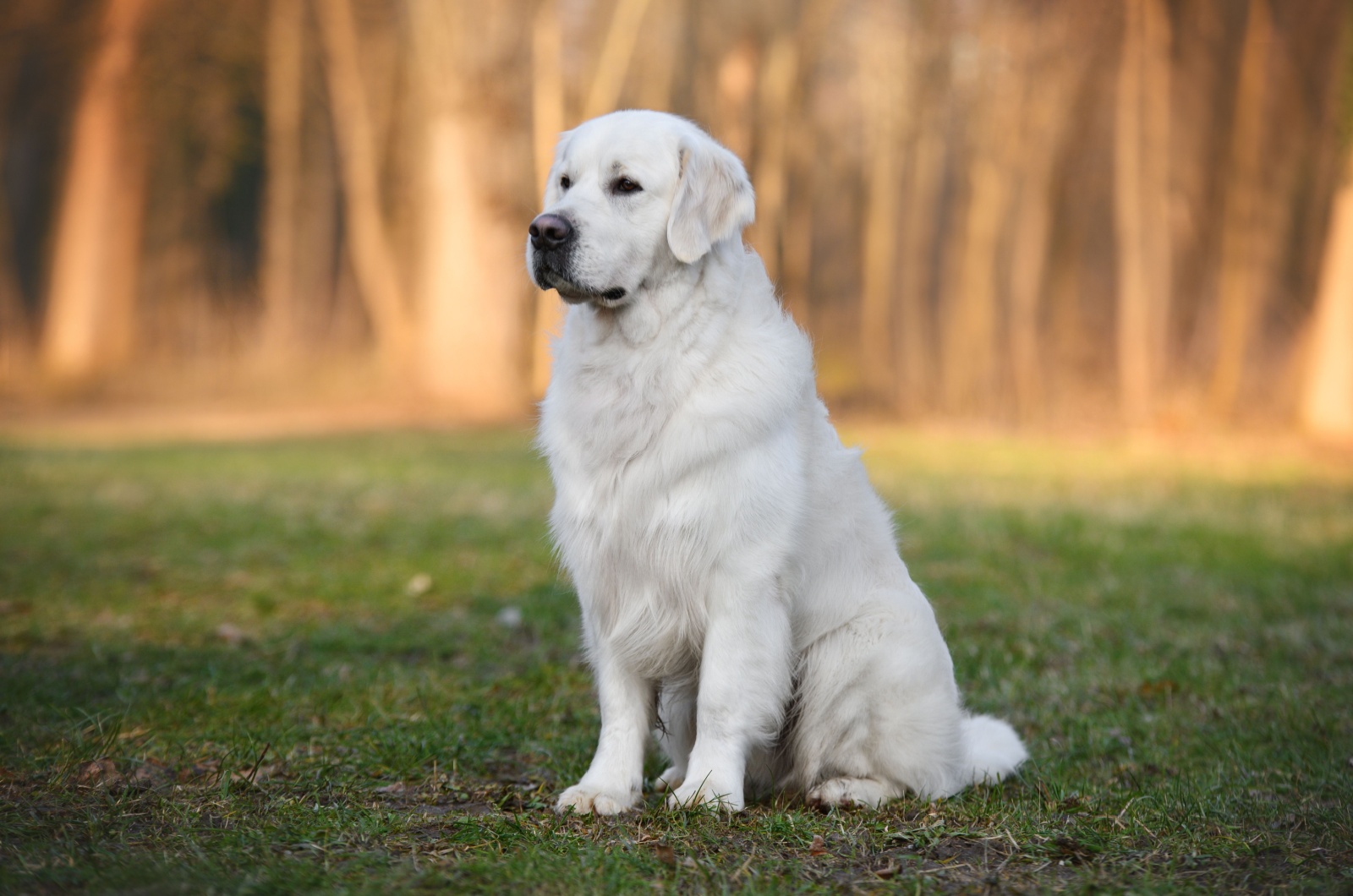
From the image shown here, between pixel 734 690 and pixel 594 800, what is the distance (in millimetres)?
476

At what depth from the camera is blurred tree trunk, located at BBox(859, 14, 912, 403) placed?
65.5 feet

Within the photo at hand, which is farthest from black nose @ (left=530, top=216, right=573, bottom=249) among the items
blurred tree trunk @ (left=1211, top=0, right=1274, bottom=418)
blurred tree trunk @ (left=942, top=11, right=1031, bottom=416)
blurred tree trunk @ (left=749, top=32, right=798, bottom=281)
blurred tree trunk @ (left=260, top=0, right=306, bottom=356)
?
blurred tree trunk @ (left=260, top=0, right=306, bottom=356)

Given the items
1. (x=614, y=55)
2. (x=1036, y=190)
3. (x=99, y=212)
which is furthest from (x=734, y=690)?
(x=99, y=212)

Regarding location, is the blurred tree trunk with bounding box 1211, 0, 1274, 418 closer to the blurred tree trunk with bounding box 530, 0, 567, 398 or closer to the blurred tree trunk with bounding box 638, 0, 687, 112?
the blurred tree trunk with bounding box 638, 0, 687, 112

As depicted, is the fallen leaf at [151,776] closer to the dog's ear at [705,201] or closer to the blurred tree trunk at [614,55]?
the dog's ear at [705,201]

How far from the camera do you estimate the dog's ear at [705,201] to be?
339 centimetres

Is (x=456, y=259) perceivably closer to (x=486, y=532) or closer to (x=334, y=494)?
(x=334, y=494)

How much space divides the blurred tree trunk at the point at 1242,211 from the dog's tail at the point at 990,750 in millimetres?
12782

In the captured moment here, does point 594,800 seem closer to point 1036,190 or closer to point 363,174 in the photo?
point 1036,190

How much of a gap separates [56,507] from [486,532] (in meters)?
3.23

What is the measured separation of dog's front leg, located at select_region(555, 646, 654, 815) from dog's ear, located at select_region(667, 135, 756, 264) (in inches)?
46.3

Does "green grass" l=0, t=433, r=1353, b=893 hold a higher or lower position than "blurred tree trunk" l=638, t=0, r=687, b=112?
lower

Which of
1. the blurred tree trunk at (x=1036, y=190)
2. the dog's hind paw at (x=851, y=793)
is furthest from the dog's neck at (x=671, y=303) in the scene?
the blurred tree trunk at (x=1036, y=190)

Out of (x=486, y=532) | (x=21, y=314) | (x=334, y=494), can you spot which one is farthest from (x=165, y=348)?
(x=486, y=532)
